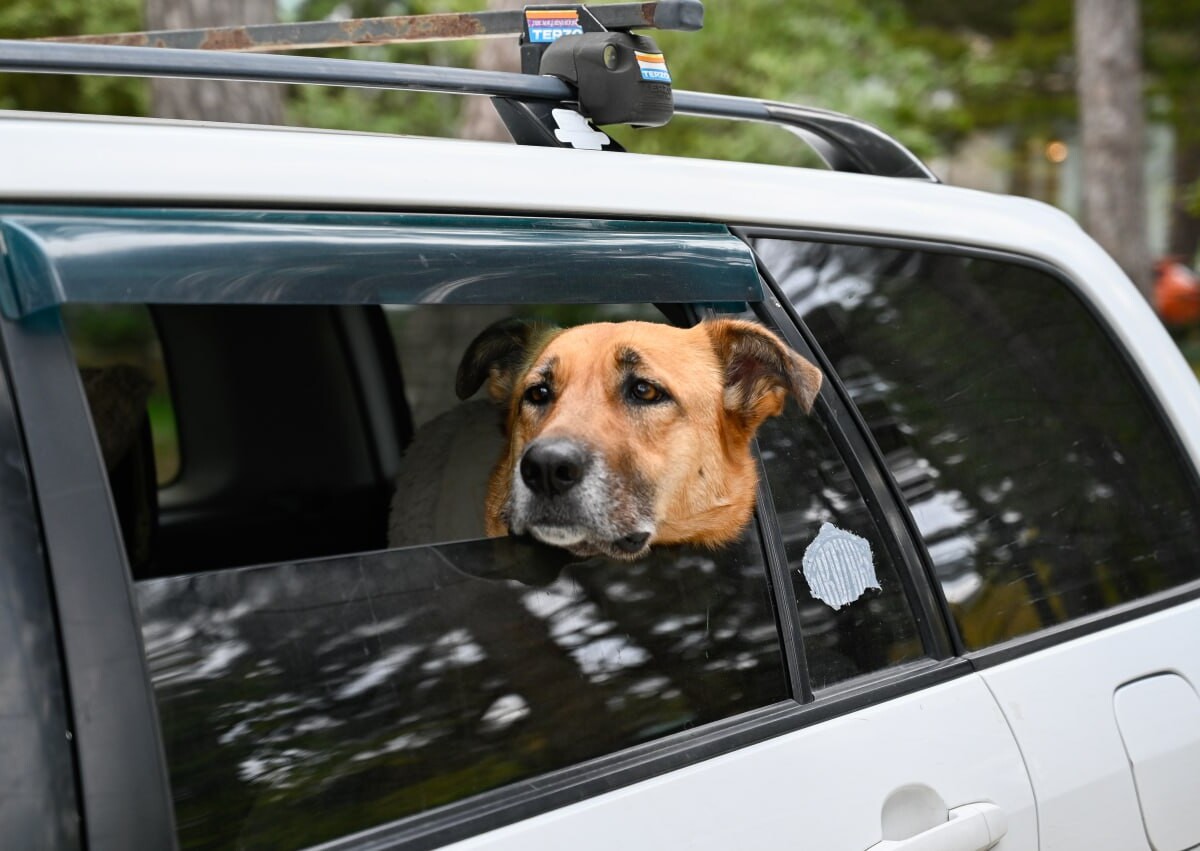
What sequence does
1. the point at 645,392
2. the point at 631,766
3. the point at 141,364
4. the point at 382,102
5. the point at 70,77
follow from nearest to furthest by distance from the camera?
the point at 631,766 < the point at 645,392 < the point at 141,364 < the point at 70,77 < the point at 382,102

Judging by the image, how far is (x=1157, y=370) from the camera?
270cm

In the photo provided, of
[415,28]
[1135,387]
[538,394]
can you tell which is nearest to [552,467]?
[538,394]

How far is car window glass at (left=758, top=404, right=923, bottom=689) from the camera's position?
202cm

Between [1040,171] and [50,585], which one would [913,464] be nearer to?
[50,585]

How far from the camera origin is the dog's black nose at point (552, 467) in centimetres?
200

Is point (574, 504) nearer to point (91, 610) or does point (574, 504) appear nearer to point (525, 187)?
point (525, 187)

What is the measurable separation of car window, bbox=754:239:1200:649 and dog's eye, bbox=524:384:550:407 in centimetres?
45

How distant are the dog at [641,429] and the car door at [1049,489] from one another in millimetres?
154

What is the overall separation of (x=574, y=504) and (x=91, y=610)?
0.83 metres

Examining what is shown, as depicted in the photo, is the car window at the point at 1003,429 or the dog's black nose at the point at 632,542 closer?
the dog's black nose at the point at 632,542

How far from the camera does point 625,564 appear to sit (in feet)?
6.26

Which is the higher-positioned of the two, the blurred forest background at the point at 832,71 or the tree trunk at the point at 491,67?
the blurred forest background at the point at 832,71

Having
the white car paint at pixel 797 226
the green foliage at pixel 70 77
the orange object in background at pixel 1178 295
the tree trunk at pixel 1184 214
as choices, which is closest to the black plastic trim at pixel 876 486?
the white car paint at pixel 797 226

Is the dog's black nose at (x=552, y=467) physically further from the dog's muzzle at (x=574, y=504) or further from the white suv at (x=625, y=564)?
the white suv at (x=625, y=564)
